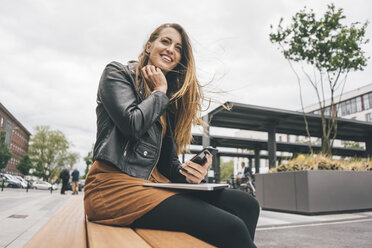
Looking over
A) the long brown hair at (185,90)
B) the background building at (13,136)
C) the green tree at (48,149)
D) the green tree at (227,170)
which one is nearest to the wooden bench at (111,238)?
the long brown hair at (185,90)

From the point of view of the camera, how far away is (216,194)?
5.20 ft

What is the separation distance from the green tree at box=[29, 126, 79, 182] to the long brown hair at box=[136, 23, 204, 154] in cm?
7213

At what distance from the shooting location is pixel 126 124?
1.36 meters

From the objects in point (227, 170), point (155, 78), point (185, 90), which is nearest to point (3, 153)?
point (185, 90)

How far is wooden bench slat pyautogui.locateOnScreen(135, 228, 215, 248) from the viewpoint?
102 centimetres

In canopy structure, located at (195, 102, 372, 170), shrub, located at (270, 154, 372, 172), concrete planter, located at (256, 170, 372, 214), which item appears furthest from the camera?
canopy structure, located at (195, 102, 372, 170)

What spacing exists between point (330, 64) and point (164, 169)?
1192 centimetres

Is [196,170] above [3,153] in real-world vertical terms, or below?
below

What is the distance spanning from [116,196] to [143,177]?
7.0 inches

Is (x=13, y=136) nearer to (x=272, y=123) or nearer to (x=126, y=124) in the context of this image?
(x=272, y=123)

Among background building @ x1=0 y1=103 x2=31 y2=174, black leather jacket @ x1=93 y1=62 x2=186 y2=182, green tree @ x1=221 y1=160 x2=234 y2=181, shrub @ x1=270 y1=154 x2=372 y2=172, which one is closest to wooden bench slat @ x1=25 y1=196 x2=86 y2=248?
black leather jacket @ x1=93 y1=62 x2=186 y2=182

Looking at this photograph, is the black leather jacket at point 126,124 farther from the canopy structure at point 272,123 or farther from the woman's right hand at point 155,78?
the canopy structure at point 272,123

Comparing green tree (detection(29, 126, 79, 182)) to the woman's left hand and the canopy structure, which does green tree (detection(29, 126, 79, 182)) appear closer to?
the canopy structure

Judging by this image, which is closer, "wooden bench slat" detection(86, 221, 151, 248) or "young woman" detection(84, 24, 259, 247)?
"wooden bench slat" detection(86, 221, 151, 248)
